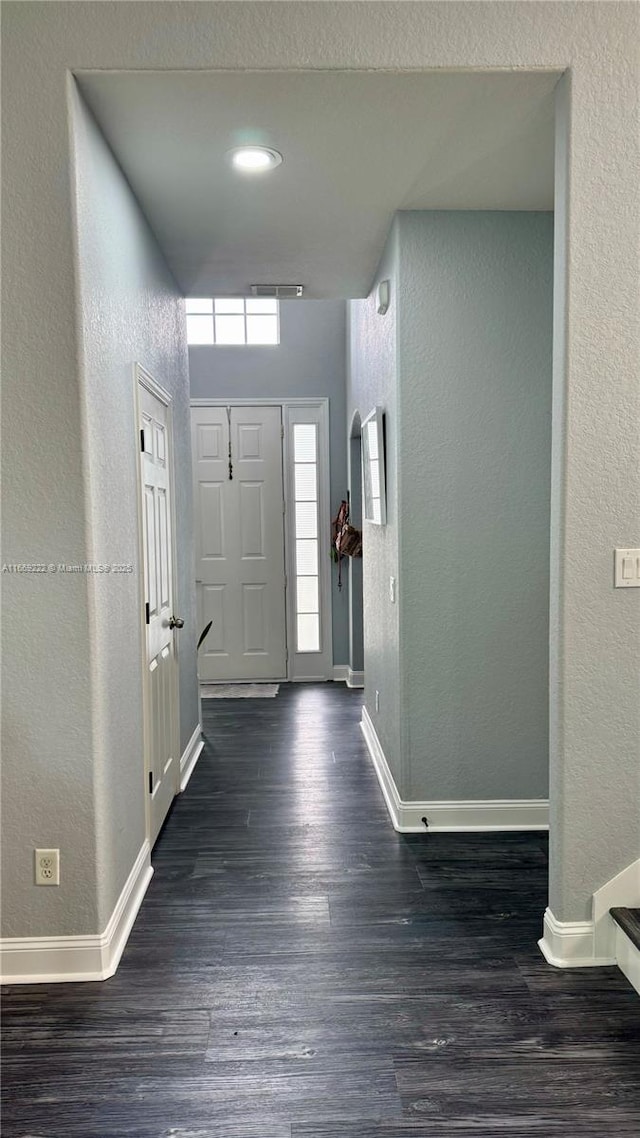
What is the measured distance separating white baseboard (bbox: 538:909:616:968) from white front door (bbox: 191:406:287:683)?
4.00 metres

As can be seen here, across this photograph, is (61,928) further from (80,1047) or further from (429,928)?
(429,928)

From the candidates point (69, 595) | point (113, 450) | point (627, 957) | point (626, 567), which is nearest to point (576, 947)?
point (627, 957)

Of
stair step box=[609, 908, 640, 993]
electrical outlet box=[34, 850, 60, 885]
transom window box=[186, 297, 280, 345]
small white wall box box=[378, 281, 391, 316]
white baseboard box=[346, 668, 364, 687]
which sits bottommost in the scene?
white baseboard box=[346, 668, 364, 687]

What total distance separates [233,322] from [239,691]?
9.53 feet

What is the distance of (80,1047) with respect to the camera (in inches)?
74.8

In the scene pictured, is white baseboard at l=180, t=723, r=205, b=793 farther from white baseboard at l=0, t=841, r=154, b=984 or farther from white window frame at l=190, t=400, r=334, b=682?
white window frame at l=190, t=400, r=334, b=682

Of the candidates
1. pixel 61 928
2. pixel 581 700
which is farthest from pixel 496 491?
pixel 61 928

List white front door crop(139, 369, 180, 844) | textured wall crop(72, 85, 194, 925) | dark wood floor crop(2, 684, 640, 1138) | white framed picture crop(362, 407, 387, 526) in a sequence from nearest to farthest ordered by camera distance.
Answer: dark wood floor crop(2, 684, 640, 1138) → textured wall crop(72, 85, 194, 925) → white front door crop(139, 369, 180, 844) → white framed picture crop(362, 407, 387, 526)

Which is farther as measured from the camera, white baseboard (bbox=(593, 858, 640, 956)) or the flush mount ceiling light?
the flush mount ceiling light

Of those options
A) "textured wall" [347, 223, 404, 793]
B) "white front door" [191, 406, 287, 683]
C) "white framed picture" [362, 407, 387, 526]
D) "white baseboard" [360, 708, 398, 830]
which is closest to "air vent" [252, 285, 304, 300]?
"textured wall" [347, 223, 404, 793]

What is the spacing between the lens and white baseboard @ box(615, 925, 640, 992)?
2.10 meters

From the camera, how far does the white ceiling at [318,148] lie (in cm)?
210

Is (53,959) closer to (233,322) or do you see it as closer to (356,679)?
(356,679)

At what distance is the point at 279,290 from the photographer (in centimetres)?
395
